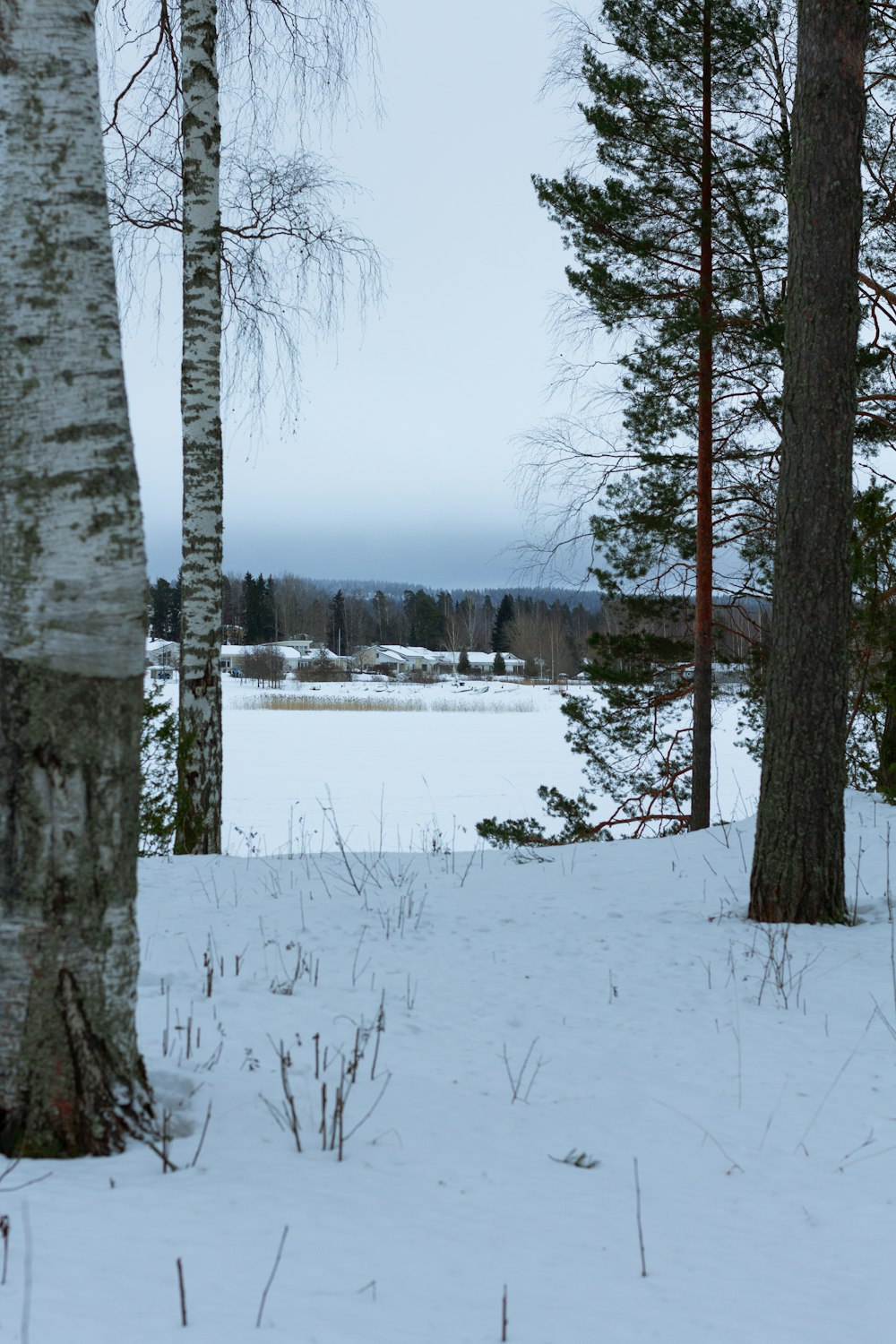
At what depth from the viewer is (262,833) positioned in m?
12.0

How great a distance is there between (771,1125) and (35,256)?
3.02m

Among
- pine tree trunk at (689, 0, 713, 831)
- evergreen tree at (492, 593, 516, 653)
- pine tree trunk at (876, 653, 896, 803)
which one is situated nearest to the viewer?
pine tree trunk at (876, 653, 896, 803)

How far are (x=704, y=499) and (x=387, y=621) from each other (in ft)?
324

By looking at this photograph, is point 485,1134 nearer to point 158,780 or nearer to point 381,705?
point 158,780

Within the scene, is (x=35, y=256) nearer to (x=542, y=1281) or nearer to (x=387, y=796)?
(x=542, y=1281)

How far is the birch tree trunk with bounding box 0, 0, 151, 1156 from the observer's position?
2244 millimetres

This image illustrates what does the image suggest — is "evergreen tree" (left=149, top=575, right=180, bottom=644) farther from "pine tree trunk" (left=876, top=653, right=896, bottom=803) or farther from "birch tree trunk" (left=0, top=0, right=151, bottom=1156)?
"birch tree trunk" (left=0, top=0, right=151, bottom=1156)

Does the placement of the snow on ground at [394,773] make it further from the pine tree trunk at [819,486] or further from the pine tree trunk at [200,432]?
the pine tree trunk at [819,486]

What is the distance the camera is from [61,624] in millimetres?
2250

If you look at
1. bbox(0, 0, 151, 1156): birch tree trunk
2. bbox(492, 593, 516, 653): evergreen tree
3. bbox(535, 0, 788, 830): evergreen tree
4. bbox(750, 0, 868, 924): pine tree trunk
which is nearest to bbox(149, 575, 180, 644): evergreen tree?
bbox(492, 593, 516, 653): evergreen tree

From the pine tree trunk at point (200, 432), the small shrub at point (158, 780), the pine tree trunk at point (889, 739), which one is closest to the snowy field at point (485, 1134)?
the pine tree trunk at point (200, 432)

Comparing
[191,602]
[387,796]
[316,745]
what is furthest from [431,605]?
[191,602]

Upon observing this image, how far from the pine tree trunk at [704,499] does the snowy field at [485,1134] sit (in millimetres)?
4452

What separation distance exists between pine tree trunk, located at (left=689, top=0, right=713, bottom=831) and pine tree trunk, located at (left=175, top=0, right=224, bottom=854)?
4825mm
